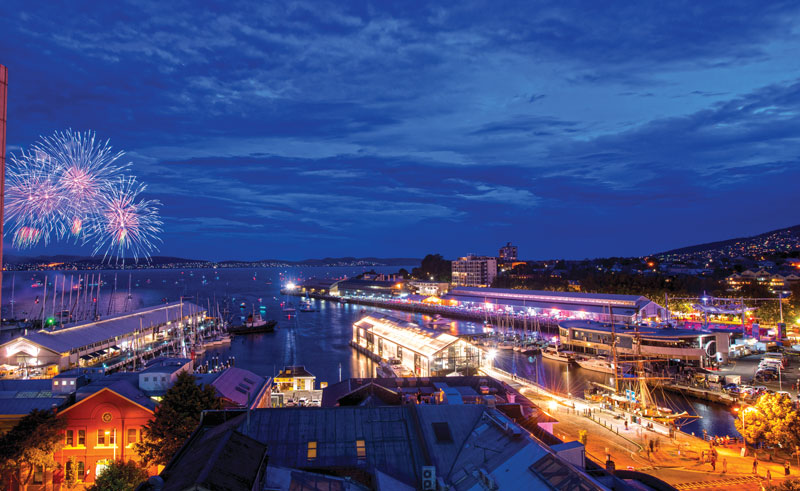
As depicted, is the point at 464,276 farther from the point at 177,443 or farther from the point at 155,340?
the point at 177,443

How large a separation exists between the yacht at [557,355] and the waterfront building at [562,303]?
4.41 metres

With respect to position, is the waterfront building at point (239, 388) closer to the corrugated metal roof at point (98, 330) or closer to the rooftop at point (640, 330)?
the corrugated metal roof at point (98, 330)

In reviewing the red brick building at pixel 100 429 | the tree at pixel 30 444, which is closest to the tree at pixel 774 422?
the red brick building at pixel 100 429

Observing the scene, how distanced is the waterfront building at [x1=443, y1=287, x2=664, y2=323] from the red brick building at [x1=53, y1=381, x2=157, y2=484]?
28.6m

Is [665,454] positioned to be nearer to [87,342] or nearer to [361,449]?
[361,449]

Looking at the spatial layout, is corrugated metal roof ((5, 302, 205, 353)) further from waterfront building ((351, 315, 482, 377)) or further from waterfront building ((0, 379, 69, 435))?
waterfront building ((351, 315, 482, 377))

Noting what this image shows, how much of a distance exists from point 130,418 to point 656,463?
44.2ft

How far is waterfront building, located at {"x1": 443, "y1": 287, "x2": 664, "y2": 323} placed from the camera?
39.5 metres

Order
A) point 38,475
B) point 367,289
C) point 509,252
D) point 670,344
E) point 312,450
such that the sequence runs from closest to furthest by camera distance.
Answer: point 312,450 → point 38,475 → point 670,344 → point 367,289 → point 509,252

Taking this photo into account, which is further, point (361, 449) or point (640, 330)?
point (640, 330)

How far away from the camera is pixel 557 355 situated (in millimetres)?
31609

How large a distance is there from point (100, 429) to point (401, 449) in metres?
9.25

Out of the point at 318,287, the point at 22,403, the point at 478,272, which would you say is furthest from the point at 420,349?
the point at 478,272

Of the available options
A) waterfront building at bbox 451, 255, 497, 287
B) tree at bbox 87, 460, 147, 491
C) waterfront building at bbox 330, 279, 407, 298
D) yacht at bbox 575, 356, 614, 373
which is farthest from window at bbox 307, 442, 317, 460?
waterfront building at bbox 451, 255, 497, 287
